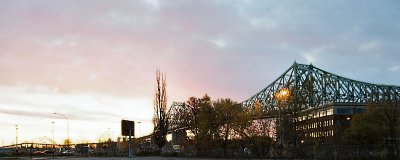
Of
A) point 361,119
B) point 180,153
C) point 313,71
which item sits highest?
point 313,71

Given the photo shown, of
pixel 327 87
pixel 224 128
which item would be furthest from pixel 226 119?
pixel 327 87

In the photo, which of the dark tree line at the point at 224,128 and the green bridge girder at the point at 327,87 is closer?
the dark tree line at the point at 224,128

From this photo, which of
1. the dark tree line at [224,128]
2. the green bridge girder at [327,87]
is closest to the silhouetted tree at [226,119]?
the dark tree line at [224,128]

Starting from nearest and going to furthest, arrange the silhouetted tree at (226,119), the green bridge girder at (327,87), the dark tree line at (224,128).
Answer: the dark tree line at (224,128) → the silhouetted tree at (226,119) → the green bridge girder at (327,87)

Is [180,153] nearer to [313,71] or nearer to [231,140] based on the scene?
[231,140]

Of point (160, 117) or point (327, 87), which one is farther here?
point (327, 87)

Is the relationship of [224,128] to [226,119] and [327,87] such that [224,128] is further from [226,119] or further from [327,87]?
[327,87]

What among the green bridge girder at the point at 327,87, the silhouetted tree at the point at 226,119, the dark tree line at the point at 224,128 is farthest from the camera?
the green bridge girder at the point at 327,87

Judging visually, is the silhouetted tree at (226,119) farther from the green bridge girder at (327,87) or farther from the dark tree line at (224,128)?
the green bridge girder at (327,87)

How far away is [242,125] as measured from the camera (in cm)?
7031

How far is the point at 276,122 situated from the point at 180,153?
16.1m

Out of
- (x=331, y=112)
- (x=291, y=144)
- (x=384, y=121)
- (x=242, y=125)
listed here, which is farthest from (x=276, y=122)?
(x=331, y=112)

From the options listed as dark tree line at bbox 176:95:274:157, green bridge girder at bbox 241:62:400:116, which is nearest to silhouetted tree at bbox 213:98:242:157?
dark tree line at bbox 176:95:274:157

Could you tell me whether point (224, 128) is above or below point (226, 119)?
below
